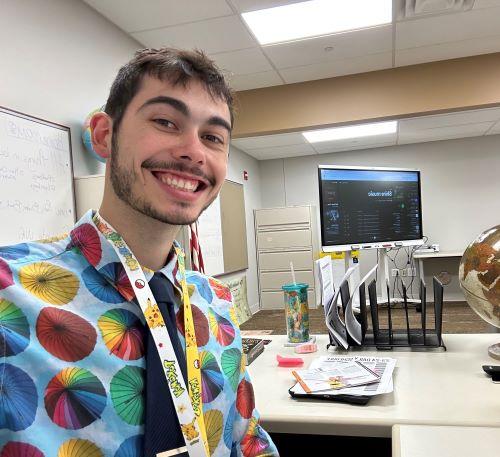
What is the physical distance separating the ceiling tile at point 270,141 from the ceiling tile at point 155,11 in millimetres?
2675

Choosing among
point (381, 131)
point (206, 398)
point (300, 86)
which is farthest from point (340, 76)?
point (206, 398)

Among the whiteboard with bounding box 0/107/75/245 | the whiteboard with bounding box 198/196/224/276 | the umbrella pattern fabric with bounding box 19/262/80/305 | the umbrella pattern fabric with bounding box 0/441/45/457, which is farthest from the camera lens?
the whiteboard with bounding box 198/196/224/276

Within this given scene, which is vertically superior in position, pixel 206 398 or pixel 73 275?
pixel 73 275

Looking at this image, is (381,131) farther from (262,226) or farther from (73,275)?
(73,275)

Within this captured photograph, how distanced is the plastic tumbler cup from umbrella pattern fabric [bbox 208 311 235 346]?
695 millimetres

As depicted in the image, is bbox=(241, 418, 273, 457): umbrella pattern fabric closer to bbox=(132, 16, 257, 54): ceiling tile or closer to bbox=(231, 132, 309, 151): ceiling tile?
bbox=(132, 16, 257, 54): ceiling tile

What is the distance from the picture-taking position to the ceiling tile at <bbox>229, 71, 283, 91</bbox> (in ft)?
12.6

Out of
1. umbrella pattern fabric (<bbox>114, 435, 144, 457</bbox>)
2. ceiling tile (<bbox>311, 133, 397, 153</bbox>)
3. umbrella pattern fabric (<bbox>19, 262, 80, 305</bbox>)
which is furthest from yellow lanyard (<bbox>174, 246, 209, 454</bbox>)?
ceiling tile (<bbox>311, 133, 397, 153</bbox>)

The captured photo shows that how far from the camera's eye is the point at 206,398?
2.61ft

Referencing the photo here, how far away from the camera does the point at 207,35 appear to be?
120 inches

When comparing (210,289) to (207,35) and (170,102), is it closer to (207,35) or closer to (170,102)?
(170,102)

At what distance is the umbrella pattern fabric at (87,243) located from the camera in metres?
0.73

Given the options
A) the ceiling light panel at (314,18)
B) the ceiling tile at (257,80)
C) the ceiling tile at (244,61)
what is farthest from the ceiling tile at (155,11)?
the ceiling tile at (257,80)

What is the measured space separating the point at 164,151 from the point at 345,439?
106 cm
